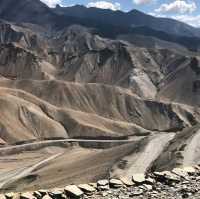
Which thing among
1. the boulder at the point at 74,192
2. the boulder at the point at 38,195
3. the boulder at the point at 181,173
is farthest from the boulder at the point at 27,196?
the boulder at the point at 181,173

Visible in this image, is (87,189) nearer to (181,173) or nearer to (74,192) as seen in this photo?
(74,192)

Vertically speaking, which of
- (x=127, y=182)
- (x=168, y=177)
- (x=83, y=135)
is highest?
(x=168, y=177)

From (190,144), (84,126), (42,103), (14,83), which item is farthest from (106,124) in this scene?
(190,144)

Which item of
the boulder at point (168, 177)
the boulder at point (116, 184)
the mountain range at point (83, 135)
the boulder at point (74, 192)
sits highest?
the boulder at point (168, 177)

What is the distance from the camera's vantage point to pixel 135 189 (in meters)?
18.9

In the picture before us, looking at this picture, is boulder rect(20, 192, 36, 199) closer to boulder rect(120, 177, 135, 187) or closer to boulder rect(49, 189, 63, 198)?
boulder rect(49, 189, 63, 198)

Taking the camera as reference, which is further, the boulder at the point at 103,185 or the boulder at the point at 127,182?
the boulder at the point at 127,182

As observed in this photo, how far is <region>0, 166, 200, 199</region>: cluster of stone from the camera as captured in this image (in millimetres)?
18125

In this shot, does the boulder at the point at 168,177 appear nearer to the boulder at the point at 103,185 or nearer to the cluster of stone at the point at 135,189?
the cluster of stone at the point at 135,189

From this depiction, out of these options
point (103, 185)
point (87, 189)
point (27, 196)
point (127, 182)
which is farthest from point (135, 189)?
point (27, 196)

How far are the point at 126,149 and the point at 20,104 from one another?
2975 inches

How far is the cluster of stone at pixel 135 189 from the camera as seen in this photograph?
18125mm

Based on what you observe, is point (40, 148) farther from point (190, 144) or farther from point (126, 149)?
point (190, 144)

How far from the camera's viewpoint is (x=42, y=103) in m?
154
